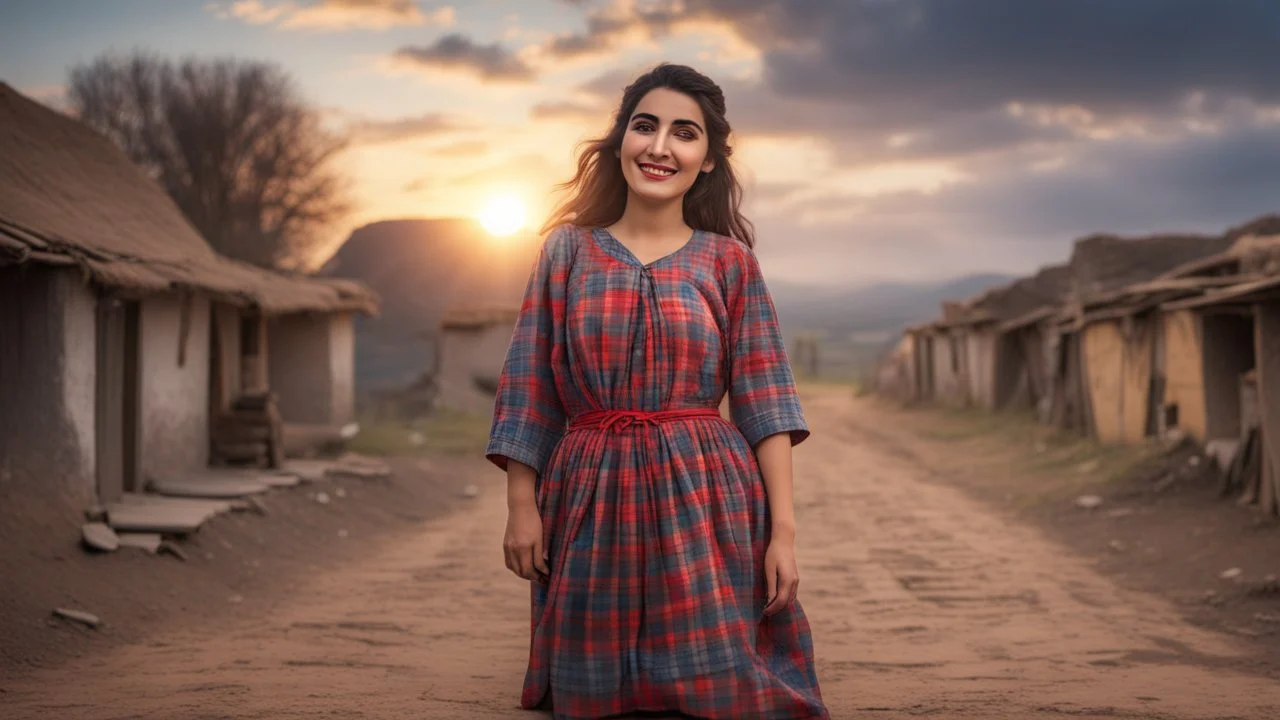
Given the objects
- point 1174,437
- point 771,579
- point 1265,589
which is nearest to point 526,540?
point 771,579

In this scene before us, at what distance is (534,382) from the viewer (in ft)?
9.93

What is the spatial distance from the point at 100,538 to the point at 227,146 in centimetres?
2118

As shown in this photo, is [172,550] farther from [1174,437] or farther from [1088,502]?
[1174,437]

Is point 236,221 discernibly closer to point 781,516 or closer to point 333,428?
point 333,428

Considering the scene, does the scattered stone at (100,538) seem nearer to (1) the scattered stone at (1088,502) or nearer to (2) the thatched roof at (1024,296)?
(1) the scattered stone at (1088,502)

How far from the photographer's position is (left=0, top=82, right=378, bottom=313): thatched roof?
6.79 meters

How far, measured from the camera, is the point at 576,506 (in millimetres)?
2941

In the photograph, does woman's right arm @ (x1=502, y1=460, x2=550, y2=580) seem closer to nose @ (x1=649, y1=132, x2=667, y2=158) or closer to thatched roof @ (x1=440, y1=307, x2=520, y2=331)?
nose @ (x1=649, y1=132, x2=667, y2=158)

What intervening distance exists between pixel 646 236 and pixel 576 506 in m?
0.77

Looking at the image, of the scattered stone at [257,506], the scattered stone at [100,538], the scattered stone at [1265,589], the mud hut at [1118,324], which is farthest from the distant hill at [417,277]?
the scattered stone at [1265,589]

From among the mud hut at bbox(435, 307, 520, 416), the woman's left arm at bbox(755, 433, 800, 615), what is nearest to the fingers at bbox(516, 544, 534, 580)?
the woman's left arm at bbox(755, 433, 800, 615)


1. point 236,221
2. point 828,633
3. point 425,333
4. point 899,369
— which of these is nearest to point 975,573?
point 828,633

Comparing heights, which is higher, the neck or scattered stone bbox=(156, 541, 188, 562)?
the neck

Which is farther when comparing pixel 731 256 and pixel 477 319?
pixel 477 319
